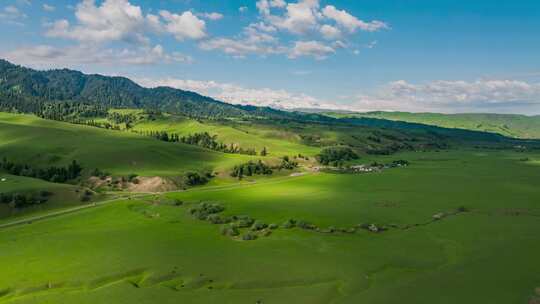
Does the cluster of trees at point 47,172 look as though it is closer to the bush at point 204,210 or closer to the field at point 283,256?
the field at point 283,256

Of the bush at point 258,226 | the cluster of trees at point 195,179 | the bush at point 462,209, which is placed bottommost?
the cluster of trees at point 195,179

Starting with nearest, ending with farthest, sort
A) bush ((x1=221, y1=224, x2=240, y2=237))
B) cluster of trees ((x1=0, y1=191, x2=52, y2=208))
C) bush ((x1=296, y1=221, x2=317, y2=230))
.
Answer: bush ((x1=221, y1=224, x2=240, y2=237)), bush ((x1=296, y1=221, x2=317, y2=230)), cluster of trees ((x1=0, y1=191, x2=52, y2=208))

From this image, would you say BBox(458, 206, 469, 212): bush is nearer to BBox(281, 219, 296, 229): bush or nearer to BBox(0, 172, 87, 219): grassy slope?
BBox(281, 219, 296, 229): bush

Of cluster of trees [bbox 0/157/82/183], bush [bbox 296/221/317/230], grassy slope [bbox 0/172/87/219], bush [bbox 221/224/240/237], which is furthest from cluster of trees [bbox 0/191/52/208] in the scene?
bush [bbox 296/221/317/230]

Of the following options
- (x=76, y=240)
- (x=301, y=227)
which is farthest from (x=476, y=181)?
(x=76, y=240)

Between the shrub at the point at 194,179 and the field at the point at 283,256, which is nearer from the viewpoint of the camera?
the field at the point at 283,256

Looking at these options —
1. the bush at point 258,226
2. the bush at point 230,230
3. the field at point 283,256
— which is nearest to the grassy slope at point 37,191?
the field at point 283,256

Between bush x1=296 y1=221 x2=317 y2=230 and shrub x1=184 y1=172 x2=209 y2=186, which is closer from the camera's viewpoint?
bush x1=296 y1=221 x2=317 y2=230
